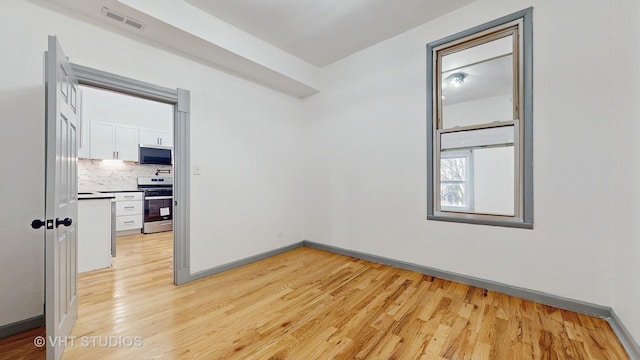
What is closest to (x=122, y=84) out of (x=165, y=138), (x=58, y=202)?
(x=58, y=202)

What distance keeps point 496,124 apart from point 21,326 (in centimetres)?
452

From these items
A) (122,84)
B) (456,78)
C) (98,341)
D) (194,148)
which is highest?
(456,78)

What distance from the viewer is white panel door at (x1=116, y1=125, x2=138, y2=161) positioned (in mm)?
5230

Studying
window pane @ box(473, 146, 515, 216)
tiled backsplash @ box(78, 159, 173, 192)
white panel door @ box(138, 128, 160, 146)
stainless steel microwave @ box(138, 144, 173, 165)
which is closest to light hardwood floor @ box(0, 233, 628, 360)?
window pane @ box(473, 146, 515, 216)

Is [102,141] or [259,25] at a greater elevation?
[259,25]

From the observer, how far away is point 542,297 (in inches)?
87.4

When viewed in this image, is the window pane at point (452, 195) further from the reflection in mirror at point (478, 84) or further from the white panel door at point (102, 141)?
the white panel door at point (102, 141)

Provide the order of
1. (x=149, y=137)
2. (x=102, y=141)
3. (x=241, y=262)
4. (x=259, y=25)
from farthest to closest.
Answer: (x=149, y=137) < (x=102, y=141) < (x=241, y=262) < (x=259, y=25)

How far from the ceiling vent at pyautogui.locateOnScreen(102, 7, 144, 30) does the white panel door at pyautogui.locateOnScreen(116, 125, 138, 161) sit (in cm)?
387

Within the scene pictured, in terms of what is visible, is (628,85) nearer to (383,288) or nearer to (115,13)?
(383,288)

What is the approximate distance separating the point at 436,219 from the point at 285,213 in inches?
88.2

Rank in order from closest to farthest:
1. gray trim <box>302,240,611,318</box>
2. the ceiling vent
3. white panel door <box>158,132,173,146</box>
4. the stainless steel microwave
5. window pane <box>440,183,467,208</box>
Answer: gray trim <box>302,240,611,318</box> < the ceiling vent < window pane <box>440,183,467,208</box> < the stainless steel microwave < white panel door <box>158,132,173,146</box>

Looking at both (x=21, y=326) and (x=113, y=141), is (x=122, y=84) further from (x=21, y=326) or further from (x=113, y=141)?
(x=113, y=141)

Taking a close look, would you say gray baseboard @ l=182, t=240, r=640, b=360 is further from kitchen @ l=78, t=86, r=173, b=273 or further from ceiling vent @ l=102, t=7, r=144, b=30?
kitchen @ l=78, t=86, r=173, b=273
